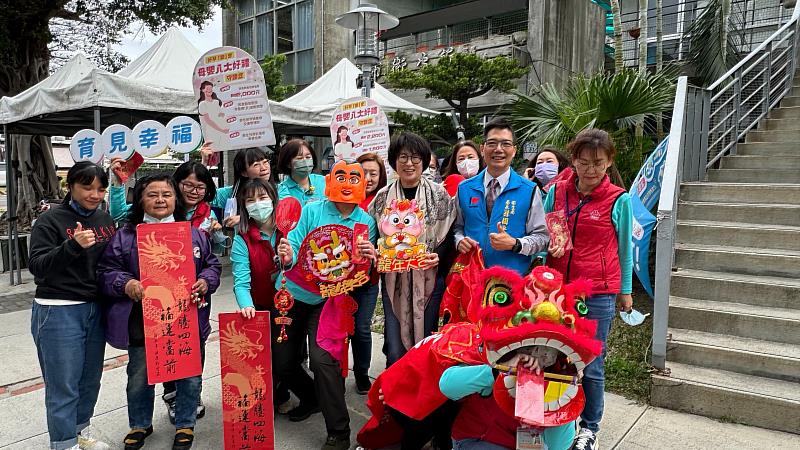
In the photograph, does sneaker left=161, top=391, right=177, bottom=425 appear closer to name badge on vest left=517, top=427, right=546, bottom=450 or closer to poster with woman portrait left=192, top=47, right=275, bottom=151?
poster with woman portrait left=192, top=47, right=275, bottom=151

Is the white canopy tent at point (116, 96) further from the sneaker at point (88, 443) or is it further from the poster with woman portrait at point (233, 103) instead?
the sneaker at point (88, 443)

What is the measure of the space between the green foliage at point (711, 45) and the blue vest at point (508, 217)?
715 centimetres

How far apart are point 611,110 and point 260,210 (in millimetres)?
4017

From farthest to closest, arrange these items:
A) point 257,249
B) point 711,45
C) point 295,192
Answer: point 711,45, point 295,192, point 257,249

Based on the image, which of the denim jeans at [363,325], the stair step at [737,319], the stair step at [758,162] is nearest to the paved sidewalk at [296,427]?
the denim jeans at [363,325]

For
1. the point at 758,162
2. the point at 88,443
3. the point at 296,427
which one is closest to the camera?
the point at 88,443

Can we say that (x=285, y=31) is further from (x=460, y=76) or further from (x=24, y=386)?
(x=24, y=386)

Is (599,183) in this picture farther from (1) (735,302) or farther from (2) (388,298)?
(1) (735,302)

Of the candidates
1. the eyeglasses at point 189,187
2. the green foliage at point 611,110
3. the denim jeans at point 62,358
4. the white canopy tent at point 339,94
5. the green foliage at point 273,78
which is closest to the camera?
the denim jeans at point 62,358

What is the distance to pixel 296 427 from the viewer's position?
3420 mm

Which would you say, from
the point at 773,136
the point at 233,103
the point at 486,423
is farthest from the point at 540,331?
the point at 773,136

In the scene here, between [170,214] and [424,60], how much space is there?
1358 cm

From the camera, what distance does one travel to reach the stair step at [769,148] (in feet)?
19.6

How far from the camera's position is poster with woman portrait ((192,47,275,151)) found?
3859 mm
